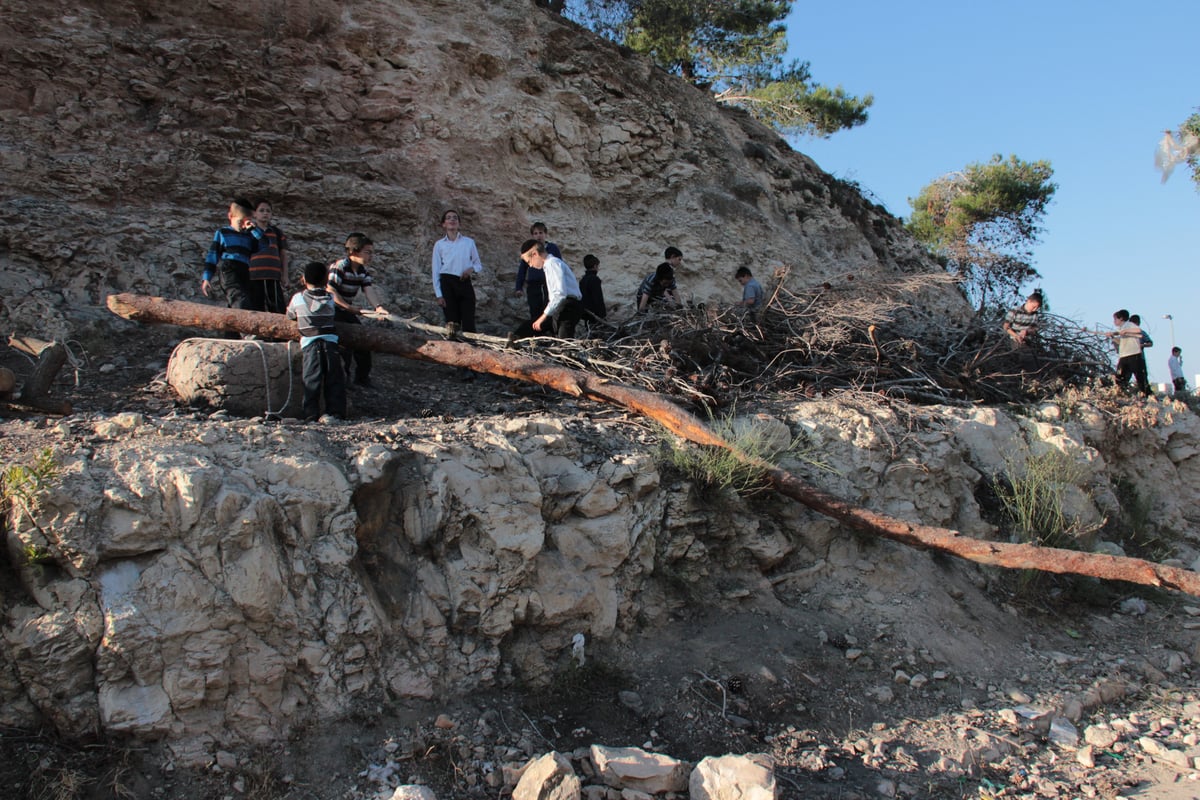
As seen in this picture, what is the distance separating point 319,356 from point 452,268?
200 cm

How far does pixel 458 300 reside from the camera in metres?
7.23

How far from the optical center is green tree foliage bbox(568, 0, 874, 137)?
51.0 ft

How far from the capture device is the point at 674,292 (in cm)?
780

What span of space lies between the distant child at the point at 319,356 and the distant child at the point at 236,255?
1116mm

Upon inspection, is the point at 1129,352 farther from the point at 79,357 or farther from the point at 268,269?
the point at 79,357

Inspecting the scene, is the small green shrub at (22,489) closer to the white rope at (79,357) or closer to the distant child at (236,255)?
the white rope at (79,357)

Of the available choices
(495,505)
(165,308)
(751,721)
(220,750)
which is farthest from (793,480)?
(165,308)

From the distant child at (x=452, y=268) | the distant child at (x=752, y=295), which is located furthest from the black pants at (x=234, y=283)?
the distant child at (x=752, y=295)

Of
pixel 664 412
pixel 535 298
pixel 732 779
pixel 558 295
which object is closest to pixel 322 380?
pixel 558 295

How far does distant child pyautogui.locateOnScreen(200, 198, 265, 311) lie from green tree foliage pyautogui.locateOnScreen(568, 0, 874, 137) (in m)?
10.3

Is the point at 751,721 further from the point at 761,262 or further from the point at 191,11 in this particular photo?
the point at 191,11

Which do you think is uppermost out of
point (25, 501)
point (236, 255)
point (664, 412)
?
point (236, 255)

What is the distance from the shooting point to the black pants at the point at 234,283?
6320 mm

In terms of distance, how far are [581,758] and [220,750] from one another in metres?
1.63
